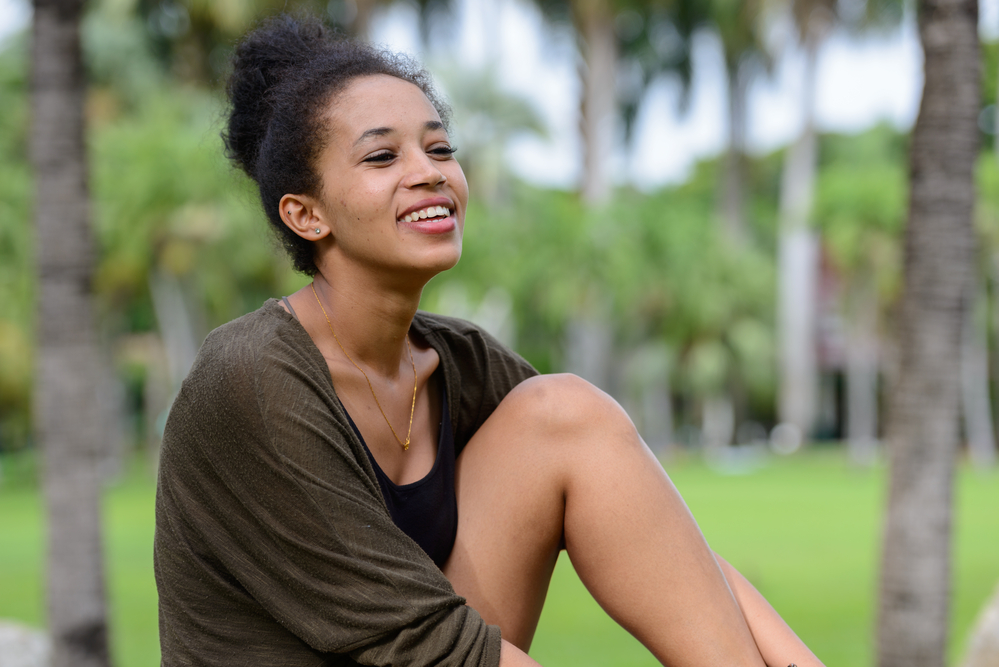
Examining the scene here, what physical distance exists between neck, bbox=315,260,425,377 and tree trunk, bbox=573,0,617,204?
21.2 m

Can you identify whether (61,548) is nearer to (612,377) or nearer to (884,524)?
(884,524)

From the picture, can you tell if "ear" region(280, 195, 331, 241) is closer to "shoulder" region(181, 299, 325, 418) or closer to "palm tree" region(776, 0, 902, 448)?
"shoulder" region(181, 299, 325, 418)

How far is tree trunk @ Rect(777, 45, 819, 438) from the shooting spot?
26.6 metres

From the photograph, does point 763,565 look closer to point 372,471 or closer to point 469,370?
point 469,370

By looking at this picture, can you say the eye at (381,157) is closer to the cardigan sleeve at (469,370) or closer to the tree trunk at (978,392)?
the cardigan sleeve at (469,370)

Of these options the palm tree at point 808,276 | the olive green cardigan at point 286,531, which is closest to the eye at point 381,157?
the olive green cardigan at point 286,531

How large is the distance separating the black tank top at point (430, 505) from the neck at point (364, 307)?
0.18 m

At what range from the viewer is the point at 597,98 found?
918 inches

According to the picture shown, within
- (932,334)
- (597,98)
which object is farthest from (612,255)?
(932,334)

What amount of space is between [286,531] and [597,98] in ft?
74.4

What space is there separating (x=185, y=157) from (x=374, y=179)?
16.1 metres

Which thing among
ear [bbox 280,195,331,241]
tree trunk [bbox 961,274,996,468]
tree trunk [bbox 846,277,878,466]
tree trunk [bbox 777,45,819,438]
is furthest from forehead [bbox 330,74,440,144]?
tree trunk [bbox 777,45,819,438]

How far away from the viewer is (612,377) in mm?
28984

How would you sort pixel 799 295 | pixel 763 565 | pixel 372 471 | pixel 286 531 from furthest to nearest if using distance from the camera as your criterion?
pixel 799 295, pixel 763 565, pixel 372 471, pixel 286 531
